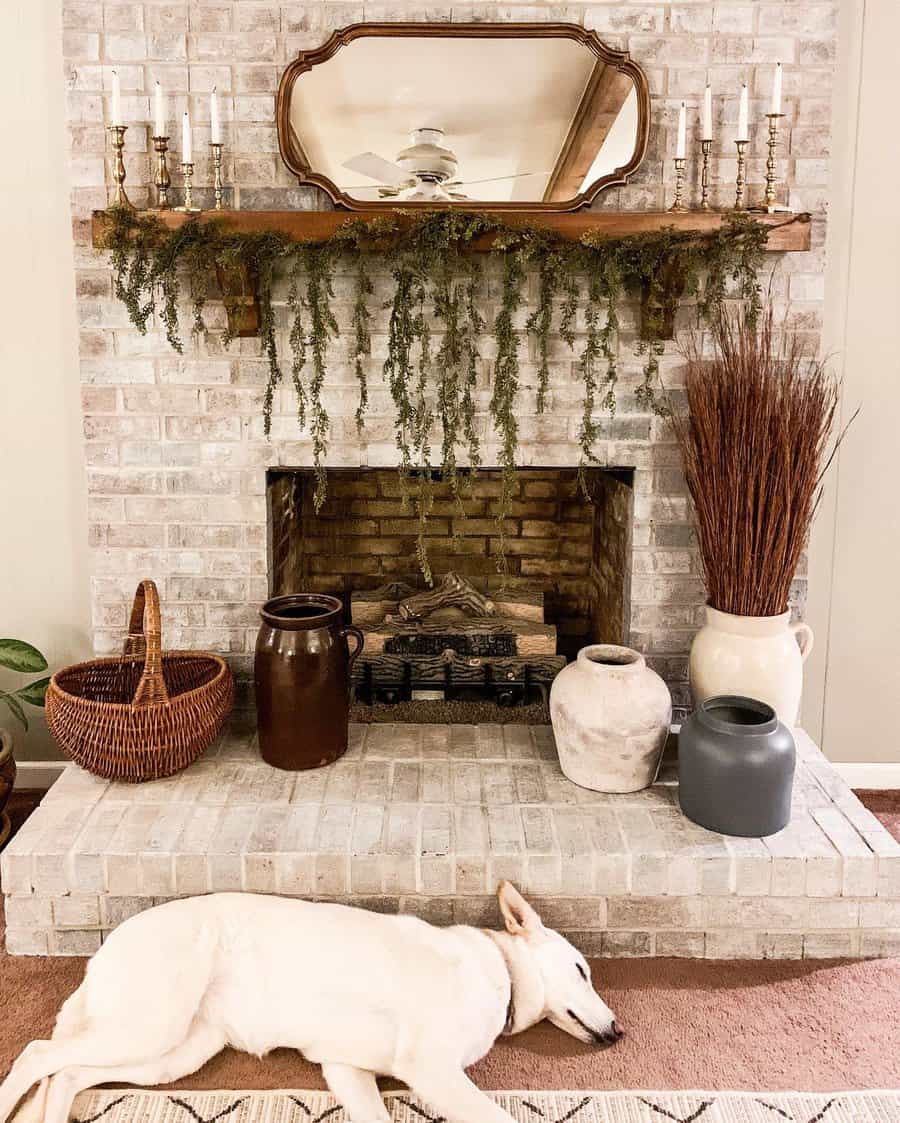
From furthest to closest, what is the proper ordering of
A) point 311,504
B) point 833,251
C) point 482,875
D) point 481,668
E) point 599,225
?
point 311,504 → point 481,668 → point 833,251 → point 599,225 → point 482,875

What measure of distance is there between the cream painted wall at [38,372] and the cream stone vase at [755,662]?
68.3 inches

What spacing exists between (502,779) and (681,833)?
0.46 m

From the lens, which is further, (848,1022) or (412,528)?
(412,528)

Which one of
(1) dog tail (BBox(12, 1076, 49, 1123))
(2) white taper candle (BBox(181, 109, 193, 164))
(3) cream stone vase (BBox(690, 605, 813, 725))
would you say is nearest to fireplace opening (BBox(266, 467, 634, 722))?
(3) cream stone vase (BBox(690, 605, 813, 725))

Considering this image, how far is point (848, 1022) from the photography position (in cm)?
212

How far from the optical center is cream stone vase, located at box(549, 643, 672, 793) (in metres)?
2.48

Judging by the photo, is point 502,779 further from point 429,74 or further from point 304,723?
point 429,74

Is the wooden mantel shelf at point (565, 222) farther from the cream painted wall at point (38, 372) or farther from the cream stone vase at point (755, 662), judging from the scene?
the cream stone vase at point (755, 662)

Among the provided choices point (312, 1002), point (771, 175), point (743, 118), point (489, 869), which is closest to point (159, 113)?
point (743, 118)

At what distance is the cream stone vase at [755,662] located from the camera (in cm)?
260

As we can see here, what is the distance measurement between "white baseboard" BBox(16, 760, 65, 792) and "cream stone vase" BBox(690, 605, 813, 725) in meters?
1.85

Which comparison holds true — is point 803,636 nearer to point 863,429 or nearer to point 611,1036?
point 863,429

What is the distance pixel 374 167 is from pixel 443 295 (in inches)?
14.2

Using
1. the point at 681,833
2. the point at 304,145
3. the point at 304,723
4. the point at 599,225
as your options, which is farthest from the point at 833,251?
the point at 304,723
